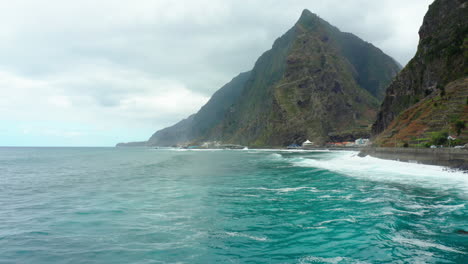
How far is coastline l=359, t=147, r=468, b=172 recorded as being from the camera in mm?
42644

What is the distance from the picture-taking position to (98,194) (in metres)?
27.8

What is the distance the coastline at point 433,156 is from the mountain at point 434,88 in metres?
5.26

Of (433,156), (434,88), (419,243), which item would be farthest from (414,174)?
(434,88)

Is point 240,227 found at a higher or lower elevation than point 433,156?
lower

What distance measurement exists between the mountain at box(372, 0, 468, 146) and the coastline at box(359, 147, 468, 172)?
17.3 ft

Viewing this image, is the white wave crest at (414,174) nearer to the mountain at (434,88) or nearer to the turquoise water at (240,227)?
the turquoise water at (240,227)

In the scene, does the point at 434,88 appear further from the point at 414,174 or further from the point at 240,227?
the point at 240,227

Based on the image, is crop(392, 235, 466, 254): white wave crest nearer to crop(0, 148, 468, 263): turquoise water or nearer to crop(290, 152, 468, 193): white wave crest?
crop(0, 148, 468, 263): turquoise water

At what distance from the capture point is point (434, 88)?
93.5 m

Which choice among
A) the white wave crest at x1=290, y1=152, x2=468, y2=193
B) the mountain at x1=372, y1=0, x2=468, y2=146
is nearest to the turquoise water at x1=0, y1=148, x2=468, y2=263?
the white wave crest at x1=290, y1=152, x2=468, y2=193

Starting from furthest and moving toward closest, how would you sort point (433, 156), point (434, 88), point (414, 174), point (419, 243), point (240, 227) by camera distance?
point (434, 88) → point (433, 156) → point (414, 174) → point (240, 227) → point (419, 243)

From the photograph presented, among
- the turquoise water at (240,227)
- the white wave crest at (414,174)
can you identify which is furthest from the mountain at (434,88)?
the turquoise water at (240,227)

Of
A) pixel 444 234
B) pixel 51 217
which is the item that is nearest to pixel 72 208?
pixel 51 217

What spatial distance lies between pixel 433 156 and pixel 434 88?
56650mm
